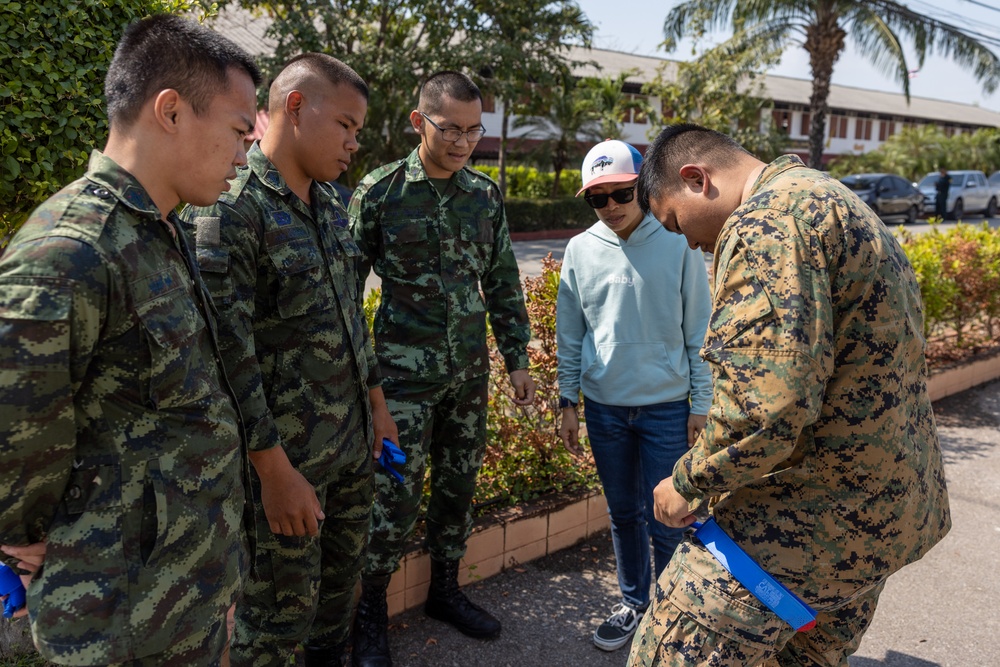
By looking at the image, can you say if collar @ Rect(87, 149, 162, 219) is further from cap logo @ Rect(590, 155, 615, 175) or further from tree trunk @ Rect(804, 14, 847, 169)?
tree trunk @ Rect(804, 14, 847, 169)

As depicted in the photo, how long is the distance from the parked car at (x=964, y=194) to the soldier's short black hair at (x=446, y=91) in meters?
26.6

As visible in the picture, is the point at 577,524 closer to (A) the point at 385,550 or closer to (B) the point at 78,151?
(A) the point at 385,550

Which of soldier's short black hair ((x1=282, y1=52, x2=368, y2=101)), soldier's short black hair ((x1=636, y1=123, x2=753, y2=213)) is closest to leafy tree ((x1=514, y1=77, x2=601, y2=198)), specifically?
soldier's short black hair ((x1=282, y1=52, x2=368, y2=101))

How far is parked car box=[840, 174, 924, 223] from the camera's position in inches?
941

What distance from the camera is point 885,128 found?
140 ft

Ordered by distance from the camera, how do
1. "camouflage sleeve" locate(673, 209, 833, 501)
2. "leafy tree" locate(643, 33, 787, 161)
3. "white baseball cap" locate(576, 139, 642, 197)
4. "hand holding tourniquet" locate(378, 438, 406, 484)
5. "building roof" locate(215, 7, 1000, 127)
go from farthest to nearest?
"building roof" locate(215, 7, 1000, 127), "leafy tree" locate(643, 33, 787, 161), "white baseball cap" locate(576, 139, 642, 197), "hand holding tourniquet" locate(378, 438, 406, 484), "camouflage sleeve" locate(673, 209, 833, 501)

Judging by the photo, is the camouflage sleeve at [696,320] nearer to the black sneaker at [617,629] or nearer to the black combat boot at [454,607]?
the black sneaker at [617,629]

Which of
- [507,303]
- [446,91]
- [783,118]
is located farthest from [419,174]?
[783,118]

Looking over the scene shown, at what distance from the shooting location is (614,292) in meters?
3.12

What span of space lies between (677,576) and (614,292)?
1.32 m

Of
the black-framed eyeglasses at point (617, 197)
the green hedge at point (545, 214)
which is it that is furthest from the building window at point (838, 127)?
the black-framed eyeglasses at point (617, 197)

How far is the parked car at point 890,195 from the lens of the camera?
2389cm

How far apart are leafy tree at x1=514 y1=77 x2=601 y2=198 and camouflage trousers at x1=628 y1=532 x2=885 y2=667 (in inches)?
857

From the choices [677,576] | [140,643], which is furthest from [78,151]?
[677,576]
